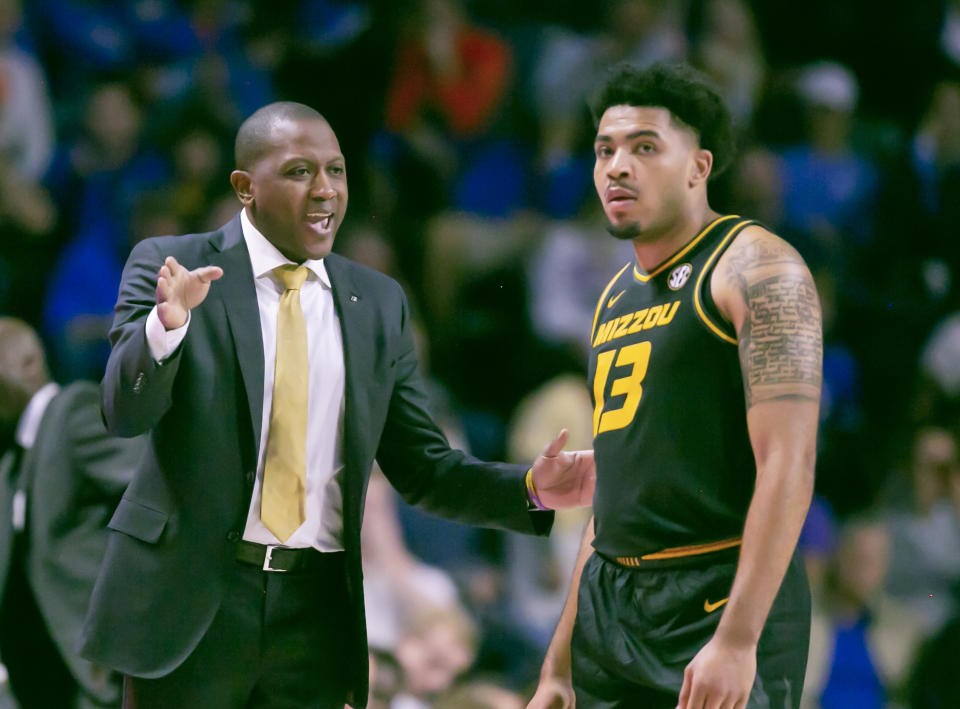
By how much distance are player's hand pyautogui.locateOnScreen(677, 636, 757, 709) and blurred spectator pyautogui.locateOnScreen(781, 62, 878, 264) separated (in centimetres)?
555

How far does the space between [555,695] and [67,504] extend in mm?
2205

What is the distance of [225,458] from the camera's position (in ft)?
10.7

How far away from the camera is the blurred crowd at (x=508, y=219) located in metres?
6.70

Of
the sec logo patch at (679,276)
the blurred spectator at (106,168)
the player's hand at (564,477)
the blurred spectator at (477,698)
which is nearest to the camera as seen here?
the sec logo patch at (679,276)

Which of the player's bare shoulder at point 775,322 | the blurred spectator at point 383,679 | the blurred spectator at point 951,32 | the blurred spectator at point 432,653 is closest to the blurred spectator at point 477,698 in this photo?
the blurred spectator at point 432,653

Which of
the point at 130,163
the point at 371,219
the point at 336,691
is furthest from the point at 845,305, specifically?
the point at 336,691

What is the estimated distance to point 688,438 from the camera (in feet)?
10.1

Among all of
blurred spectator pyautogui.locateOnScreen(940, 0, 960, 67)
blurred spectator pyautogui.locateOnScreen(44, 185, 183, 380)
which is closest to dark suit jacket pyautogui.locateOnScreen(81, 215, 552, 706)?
blurred spectator pyautogui.locateOnScreen(44, 185, 183, 380)

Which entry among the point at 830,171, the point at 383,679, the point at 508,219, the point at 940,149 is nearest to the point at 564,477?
the point at 383,679

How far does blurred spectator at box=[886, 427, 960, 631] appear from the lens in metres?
7.12

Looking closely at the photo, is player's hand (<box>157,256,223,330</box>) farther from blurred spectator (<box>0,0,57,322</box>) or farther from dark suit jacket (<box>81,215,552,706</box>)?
blurred spectator (<box>0,0,57,322</box>)

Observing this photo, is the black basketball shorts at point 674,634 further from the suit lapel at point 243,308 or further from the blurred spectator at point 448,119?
the blurred spectator at point 448,119

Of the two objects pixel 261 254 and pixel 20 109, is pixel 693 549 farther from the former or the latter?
pixel 20 109

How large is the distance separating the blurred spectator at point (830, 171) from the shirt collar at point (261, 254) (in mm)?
5136
